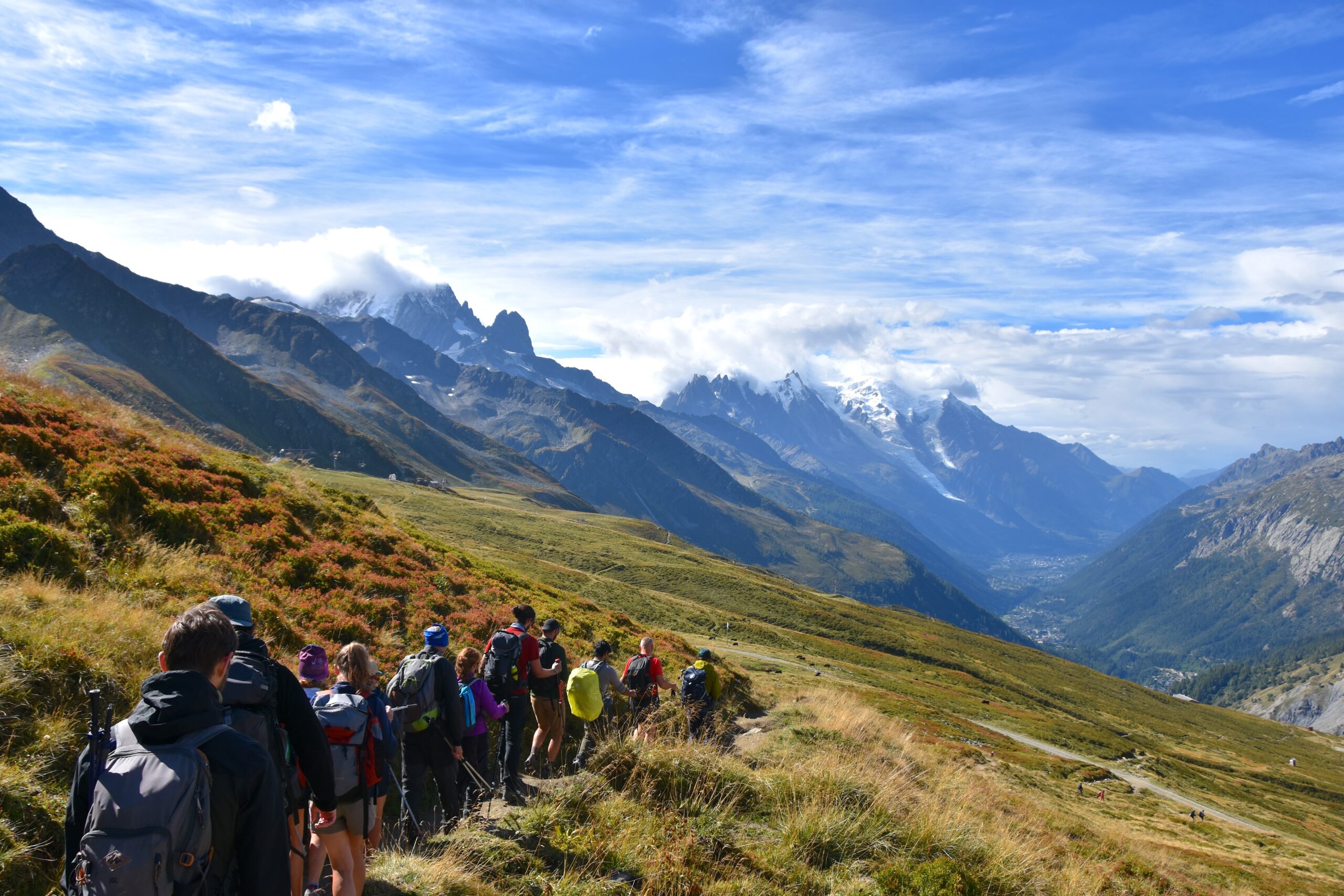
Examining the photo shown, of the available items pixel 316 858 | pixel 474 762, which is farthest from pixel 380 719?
pixel 474 762

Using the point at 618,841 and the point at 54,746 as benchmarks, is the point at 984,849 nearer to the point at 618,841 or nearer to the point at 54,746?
the point at 618,841

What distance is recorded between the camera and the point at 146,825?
354cm

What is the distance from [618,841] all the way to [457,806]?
302cm

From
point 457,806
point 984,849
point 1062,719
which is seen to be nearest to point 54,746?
point 457,806

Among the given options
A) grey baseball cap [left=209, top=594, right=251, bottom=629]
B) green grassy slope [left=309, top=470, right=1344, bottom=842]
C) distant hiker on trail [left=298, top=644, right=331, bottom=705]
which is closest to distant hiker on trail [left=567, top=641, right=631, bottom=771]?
distant hiker on trail [left=298, top=644, right=331, bottom=705]

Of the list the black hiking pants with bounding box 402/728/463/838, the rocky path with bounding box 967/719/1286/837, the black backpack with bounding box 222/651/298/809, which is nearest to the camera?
the black backpack with bounding box 222/651/298/809

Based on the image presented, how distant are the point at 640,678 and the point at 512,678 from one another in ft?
10.4

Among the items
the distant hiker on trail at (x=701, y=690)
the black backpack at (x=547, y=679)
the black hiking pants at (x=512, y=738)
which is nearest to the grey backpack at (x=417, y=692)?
the black hiking pants at (x=512, y=738)

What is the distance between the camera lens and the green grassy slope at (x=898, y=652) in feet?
203

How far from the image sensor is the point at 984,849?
859 centimetres

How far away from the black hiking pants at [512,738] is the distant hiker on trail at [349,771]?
380 cm

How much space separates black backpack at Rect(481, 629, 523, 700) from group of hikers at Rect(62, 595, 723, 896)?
2.47ft

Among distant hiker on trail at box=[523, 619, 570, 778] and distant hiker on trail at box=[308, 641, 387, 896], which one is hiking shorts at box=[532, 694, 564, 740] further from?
distant hiker on trail at box=[308, 641, 387, 896]

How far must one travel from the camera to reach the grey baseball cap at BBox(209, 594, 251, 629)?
5.83 meters
